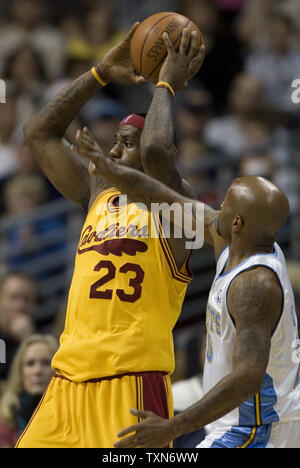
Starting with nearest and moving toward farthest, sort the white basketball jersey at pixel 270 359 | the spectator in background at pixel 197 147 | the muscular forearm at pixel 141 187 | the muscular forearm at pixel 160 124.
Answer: the white basketball jersey at pixel 270 359, the muscular forearm at pixel 141 187, the muscular forearm at pixel 160 124, the spectator in background at pixel 197 147

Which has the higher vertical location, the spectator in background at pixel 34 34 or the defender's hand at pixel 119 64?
the spectator in background at pixel 34 34

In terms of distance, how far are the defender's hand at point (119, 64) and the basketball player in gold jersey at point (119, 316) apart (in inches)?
18.2

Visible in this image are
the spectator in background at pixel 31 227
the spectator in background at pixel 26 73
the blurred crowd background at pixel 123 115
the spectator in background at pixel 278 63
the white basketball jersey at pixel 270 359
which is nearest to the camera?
the white basketball jersey at pixel 270 359

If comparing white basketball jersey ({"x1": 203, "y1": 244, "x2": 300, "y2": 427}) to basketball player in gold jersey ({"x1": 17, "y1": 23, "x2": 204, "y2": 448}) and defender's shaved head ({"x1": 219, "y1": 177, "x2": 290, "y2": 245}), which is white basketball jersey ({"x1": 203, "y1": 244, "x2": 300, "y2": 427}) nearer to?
defender's shaved head ({"x1": 219, "y1": 177, "x2": 290, "y2": 245})

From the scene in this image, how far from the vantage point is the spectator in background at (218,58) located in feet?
32.3

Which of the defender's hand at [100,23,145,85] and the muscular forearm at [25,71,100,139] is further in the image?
the muscular forearm at [25,71,100,139]

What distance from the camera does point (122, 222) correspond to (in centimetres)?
477

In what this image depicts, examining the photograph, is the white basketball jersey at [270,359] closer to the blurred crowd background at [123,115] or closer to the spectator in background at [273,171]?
the blurred crowd background at [123,115]

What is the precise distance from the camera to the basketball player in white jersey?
374cm

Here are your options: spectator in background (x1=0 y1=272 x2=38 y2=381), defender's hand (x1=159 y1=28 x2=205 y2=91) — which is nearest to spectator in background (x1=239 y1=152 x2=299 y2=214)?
spectator in background (x1=0 y1=272 x2=38 y2=381)

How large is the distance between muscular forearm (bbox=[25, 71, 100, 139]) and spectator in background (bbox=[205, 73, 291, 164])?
12.9 feet

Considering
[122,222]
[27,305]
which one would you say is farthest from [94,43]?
[122,222]

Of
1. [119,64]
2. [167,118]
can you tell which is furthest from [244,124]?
[167,118]

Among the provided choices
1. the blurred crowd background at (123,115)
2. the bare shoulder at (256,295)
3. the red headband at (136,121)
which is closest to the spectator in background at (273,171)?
the blurred crowd background at (123,115)
